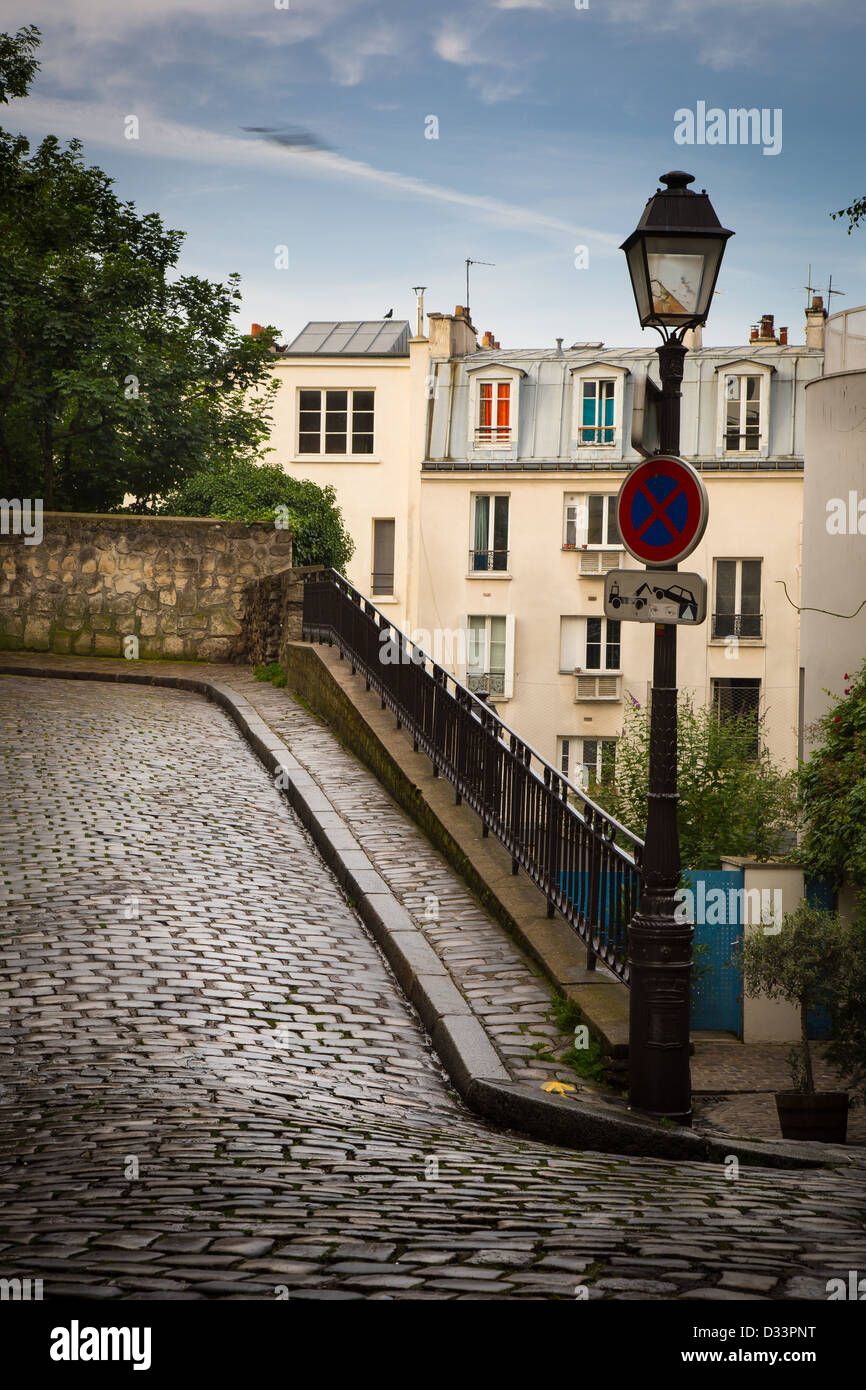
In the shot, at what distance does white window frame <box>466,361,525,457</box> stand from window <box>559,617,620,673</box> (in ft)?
16.7

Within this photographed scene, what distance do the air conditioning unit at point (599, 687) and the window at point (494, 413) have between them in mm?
7099

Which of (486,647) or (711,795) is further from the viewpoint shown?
(486,647)

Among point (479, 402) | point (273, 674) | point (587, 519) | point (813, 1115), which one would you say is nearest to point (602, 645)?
point (587, 519)

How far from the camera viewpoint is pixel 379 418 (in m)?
37.9

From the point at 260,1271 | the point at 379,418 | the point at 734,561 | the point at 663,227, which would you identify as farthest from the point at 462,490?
the point at 260,1271

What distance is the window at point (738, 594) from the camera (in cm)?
3559

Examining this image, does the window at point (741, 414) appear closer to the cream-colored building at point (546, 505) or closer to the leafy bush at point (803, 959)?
the cream-colored building at point (546, 505)

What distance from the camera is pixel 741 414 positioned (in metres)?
36.1

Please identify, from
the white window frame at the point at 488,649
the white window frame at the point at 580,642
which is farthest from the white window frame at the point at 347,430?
the white window frame at the point at 580,642

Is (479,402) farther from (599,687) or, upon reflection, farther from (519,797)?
(519,797)

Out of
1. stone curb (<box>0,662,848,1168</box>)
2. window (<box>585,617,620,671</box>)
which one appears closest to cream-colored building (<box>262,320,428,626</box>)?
window (<box>585,617,620,671</box>)

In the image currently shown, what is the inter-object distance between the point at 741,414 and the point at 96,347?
20.1 metres
